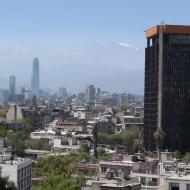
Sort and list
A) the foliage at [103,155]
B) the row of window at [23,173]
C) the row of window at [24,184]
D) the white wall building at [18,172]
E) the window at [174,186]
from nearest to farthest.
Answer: the window at [174,186], the white wall building at [18,172], the row of window at [24,184], the row of window at [23,173], the foliage at [103,155]

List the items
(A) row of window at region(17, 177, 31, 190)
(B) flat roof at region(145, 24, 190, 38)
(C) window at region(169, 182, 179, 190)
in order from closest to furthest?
(C) window at region(169, 182, 179, 190), (A) row of window at region(17, 177, 31, 190), (B) flat roof at region(145, 24, 190, 38)

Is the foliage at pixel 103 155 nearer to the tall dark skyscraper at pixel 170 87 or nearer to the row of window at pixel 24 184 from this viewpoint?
the tall dark skyscraper at pixel 170 87

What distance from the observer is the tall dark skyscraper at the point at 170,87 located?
12062 centimetres

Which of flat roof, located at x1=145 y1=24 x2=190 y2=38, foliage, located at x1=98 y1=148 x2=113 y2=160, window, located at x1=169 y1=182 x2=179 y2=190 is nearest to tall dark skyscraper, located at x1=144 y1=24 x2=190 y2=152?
flat roof, located at x1=145 y1=24 x2=190 y2=38

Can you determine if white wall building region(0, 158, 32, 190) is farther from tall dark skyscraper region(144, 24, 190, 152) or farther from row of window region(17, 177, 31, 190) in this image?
tall dark skyscraper region(144, 24, 190, 152)

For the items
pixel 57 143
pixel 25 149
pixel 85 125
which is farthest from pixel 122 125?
pixel 25 149

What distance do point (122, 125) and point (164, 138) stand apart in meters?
58.7

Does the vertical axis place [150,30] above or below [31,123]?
above

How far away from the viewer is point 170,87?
123000mm

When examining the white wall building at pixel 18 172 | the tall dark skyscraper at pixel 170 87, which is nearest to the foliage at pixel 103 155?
the tall dark skyscraper at pixel 170 87

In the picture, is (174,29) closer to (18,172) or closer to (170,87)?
(170,87)

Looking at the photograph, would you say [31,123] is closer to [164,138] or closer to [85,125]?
[85,125]

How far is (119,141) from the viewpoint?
13875cm

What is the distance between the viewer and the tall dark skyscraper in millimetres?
120625
